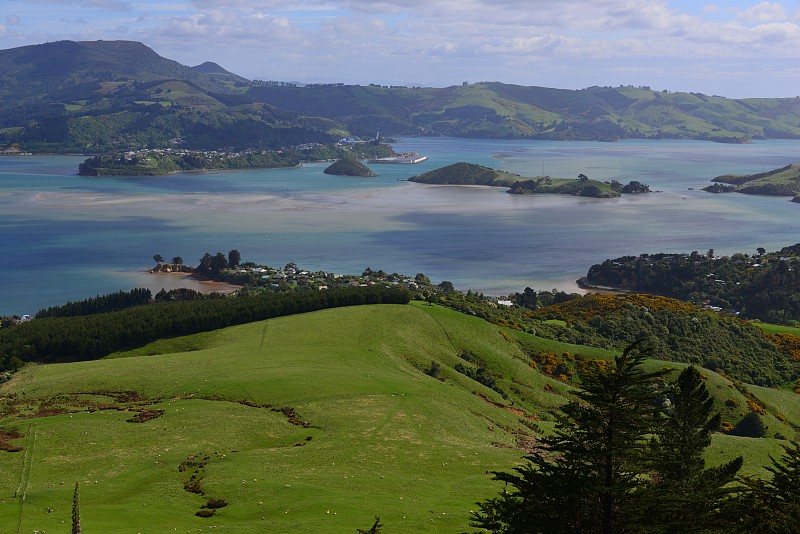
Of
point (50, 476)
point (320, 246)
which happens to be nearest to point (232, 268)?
point (320, 246)

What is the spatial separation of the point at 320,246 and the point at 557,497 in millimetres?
129827

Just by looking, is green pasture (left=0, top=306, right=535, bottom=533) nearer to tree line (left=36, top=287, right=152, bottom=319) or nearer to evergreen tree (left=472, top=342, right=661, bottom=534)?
evergreen tree (left=472, top=342, right=661, bottom=534)

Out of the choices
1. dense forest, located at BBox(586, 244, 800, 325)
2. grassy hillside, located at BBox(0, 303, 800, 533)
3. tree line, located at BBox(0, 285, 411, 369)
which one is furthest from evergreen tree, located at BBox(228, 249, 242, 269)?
dense forest, located at BBox(586, 244, 800, 325)

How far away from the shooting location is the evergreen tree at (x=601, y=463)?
57.1 feet

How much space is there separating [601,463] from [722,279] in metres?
116

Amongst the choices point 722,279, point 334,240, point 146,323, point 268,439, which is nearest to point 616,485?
point 268,439

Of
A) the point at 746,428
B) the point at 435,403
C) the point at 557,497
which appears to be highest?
the point at 557,497

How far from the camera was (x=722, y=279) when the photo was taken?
4877 inches

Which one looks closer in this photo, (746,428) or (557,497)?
(557,497)

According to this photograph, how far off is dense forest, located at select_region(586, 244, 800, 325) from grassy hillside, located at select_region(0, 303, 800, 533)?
50.7m

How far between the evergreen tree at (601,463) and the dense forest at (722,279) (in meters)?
98.5

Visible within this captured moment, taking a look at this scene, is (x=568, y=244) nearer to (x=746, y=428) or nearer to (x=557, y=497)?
(x=746, y=428)

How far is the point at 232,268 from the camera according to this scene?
407 feet

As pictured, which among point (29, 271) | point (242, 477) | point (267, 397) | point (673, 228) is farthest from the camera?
point (673, 228)
